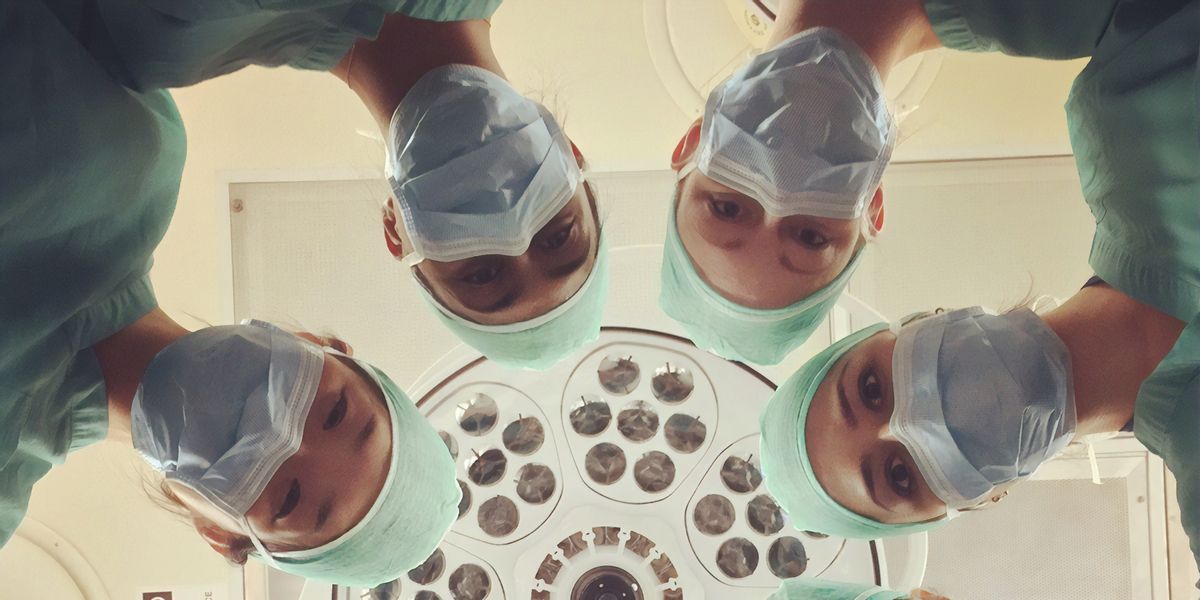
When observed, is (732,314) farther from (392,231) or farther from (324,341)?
(324,341)

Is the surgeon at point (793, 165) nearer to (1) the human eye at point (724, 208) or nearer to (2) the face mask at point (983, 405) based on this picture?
(1) the human eye at point (724, 208)

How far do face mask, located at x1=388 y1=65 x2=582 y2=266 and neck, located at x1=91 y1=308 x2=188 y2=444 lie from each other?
41 centimetres

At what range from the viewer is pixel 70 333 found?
119cm

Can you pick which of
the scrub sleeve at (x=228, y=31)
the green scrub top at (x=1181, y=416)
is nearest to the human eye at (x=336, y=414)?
the scrub sleeve at (x=228, y=31)

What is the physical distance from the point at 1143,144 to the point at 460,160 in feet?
2.85

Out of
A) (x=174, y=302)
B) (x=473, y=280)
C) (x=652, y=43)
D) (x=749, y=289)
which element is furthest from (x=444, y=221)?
(x=174, y=302)

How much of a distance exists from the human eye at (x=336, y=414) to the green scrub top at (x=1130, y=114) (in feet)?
3.25

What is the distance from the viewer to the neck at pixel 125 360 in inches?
49.3

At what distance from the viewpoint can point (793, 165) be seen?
1.18 meters

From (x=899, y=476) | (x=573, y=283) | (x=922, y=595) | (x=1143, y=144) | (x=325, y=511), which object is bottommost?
(x=922, y=595)

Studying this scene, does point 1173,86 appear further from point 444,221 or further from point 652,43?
point 652,43

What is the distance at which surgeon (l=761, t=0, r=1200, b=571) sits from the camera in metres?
1.06

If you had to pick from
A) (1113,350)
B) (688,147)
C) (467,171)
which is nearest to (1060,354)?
(1113,350)

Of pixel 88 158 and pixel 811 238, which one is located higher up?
pixel 88 158
